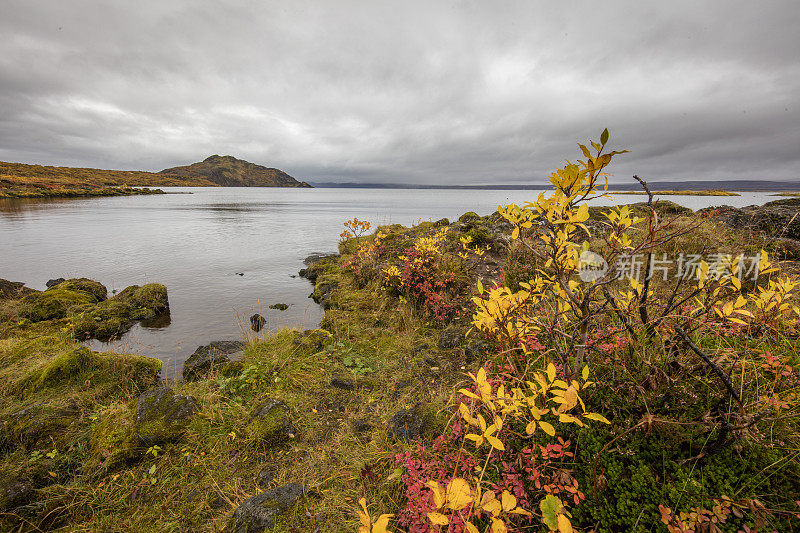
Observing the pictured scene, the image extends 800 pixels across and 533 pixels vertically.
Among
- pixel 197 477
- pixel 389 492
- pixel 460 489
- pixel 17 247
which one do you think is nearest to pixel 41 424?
pixel 197 477

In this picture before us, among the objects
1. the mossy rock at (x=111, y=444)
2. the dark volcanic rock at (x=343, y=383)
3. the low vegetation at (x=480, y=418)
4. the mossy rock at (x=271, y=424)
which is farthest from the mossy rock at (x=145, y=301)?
the dark volcanic rock at (x=343, y=383)

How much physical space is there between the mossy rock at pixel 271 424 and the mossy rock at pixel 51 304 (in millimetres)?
7717

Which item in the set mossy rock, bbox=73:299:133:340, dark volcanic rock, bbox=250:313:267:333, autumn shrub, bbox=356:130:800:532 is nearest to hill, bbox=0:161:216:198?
mossy rock, bbox=73:299:133:340

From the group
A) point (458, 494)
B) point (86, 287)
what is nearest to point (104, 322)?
point (86, 287)

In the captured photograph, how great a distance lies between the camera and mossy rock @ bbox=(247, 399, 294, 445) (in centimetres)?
353

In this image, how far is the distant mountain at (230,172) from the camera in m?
165

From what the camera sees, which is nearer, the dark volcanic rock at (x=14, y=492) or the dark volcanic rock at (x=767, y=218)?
the dark volcanic rock at (x=14, y=492)

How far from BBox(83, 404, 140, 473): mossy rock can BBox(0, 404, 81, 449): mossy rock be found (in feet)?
1.14

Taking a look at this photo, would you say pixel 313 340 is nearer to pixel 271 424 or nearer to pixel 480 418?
pixel 271 424

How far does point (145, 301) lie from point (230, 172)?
192m

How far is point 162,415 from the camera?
11.8 feet

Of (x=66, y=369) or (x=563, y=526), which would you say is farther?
(x=66, y=369)

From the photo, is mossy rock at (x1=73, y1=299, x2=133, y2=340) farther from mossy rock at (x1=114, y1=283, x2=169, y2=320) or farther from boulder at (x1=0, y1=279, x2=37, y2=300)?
boulder at (x1=0, y1=279, x2=37, y2=300)

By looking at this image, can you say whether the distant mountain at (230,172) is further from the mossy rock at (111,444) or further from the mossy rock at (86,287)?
the mossy rock at (111,444)
